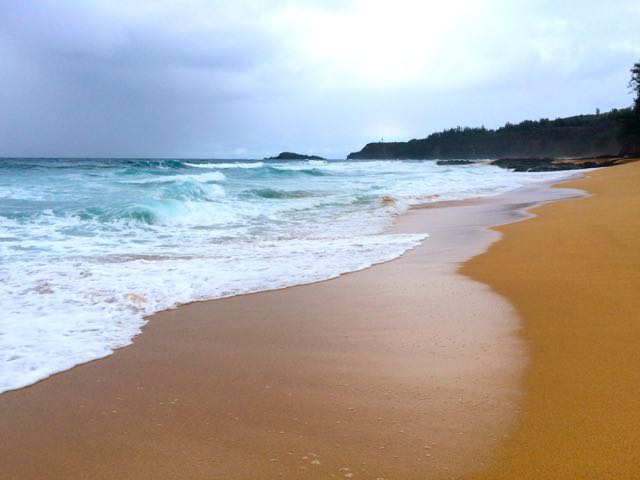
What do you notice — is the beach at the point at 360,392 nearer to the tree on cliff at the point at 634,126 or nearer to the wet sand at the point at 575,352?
the wet sand at the point at 575,352

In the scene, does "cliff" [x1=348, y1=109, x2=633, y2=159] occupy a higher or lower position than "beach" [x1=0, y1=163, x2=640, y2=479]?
higher

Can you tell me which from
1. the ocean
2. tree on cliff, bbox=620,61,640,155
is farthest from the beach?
tree on cliff, bbox=620,61,640,155

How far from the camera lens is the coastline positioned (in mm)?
2023

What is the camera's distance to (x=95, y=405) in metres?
2.60

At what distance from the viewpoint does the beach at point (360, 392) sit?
199cm

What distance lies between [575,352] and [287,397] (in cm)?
170

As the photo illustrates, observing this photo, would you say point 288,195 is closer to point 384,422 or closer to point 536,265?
point 536,265

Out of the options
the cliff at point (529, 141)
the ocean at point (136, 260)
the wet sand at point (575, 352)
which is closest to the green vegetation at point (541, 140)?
the cliff at point (529, 141)

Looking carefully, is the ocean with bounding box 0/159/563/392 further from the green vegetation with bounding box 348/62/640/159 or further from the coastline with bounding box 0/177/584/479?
the green vegetation with bounding box 348/62/640/159

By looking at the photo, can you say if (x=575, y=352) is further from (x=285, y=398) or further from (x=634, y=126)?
(x=634, y=126)

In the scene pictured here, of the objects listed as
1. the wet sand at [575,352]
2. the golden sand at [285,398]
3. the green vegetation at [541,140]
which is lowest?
the golden sand at [285,398]

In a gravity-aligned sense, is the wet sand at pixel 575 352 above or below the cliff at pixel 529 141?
below

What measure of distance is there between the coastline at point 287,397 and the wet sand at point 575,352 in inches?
4.8

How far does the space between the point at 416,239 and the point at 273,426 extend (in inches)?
243
